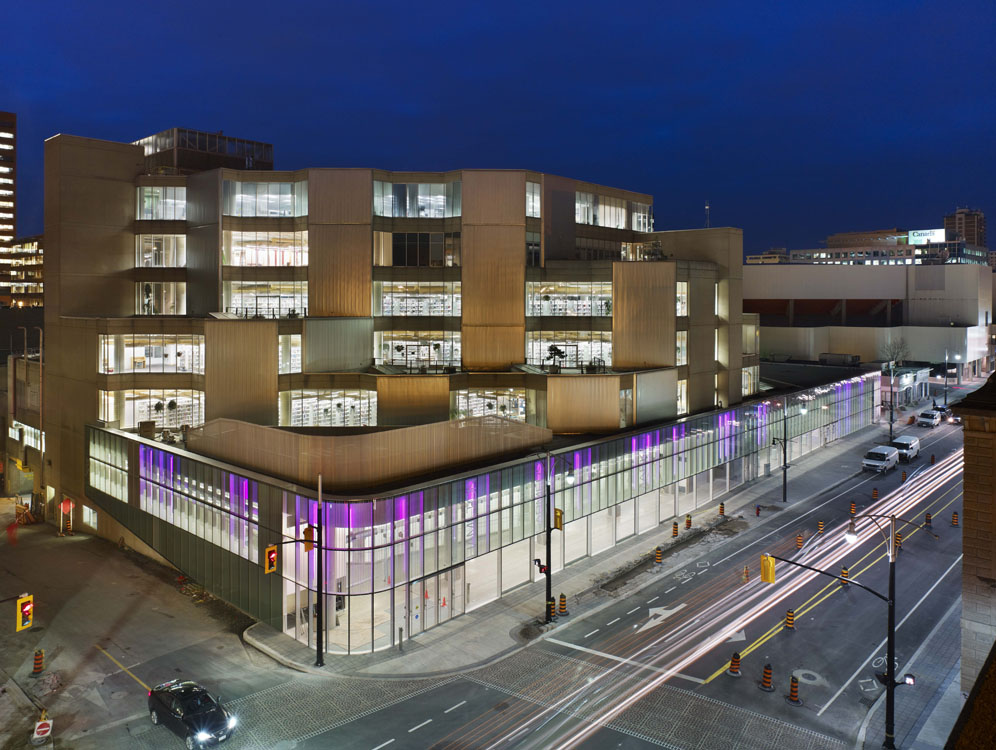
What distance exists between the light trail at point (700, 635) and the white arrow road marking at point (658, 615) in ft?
3.33

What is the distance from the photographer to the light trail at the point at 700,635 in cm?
2509

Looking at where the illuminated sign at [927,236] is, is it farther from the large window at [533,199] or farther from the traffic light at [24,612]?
the traffic light at [24,612]

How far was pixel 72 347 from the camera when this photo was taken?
5181 cm

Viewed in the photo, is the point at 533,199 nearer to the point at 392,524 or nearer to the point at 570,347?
the point at 570,347

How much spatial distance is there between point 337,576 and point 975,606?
2334 centimetres

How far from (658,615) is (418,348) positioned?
31322mm

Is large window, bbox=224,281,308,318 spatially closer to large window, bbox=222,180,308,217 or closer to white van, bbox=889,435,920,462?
large window, bbox=222,180,308,217

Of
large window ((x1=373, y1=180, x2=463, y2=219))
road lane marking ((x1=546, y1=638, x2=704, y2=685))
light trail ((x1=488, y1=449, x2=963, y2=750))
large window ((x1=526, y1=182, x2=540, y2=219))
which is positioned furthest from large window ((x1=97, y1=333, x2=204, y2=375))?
light trail ((x1=488, y1=449, x2=963, y2=750))

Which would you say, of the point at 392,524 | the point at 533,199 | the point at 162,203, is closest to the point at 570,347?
the point at 533,199

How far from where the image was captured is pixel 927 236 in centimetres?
19562

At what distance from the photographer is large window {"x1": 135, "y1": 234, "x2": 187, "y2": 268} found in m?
60.1

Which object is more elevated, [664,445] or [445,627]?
[664,445]

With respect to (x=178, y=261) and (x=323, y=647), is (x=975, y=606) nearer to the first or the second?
(x=323, y=647)

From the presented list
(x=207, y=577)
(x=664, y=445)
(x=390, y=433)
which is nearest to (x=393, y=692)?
(x=390, y=433)
